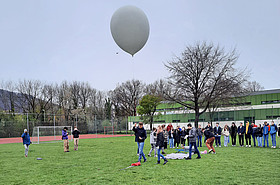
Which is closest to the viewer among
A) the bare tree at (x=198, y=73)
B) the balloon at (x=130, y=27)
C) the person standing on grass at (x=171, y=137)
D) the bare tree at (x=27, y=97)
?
the balloon at (x=130, y=27)

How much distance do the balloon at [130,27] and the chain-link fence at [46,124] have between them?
24701mm

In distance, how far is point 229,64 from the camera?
105 feet

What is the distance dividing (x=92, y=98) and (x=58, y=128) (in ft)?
96.9

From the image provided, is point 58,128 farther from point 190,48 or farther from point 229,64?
point 229,64

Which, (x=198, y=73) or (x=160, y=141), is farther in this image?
(x=198, y=73)

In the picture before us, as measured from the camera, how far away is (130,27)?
10891 millimetres

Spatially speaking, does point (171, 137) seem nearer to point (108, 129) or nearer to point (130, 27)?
point (130, 27)

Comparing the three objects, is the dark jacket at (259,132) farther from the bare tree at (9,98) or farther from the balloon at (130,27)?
the bare tree at (9,98)

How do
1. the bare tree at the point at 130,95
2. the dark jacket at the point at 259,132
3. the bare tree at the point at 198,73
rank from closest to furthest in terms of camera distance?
1. the dark jacket at the point at 259,132
2. the bare tree at the point at 198,73
3. the bare tree at the point at 130,95

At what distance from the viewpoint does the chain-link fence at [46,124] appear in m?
36.8

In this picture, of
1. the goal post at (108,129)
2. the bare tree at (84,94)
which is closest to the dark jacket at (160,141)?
the goal post at (108,129)

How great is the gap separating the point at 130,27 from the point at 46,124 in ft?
107

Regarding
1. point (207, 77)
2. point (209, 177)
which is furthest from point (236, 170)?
point (207, 77)

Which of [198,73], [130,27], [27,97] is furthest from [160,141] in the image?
[27,97]
